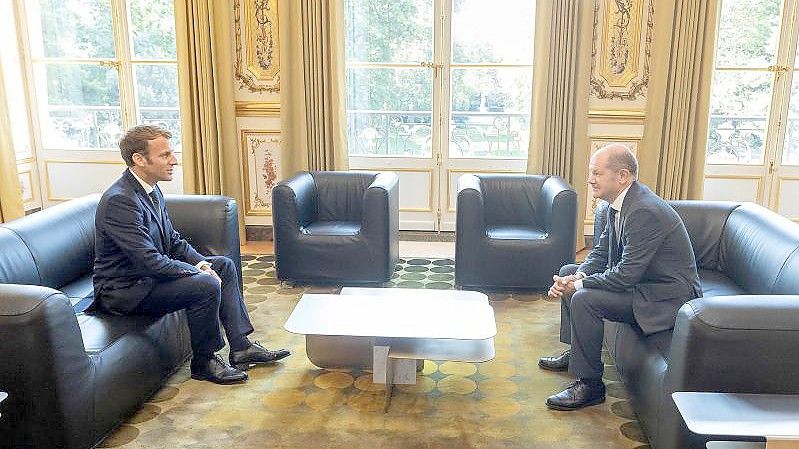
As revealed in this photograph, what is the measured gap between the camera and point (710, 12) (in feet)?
15.1

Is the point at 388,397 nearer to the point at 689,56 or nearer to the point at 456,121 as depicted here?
the point at 456,121

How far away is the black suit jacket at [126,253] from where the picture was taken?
105 inches

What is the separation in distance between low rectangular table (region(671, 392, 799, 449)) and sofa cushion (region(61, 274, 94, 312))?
2.41 meters

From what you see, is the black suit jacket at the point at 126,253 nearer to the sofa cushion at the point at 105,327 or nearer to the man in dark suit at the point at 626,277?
the sofa cushion at the point at 105,327

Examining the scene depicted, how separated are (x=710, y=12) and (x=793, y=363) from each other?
134 inches

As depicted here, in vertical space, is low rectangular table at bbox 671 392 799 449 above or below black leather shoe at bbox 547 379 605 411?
above

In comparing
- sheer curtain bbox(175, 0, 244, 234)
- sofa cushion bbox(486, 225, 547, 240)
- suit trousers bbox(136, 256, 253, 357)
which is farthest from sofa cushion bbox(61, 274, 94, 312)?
sofa cushion bbox(486, 225, 547, 240)

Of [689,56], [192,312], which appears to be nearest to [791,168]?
[689,56]

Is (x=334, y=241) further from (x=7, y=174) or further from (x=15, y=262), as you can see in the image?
(x=7, y=174)

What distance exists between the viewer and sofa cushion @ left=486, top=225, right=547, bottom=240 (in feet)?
13.1

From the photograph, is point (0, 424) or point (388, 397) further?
point (388, 397)

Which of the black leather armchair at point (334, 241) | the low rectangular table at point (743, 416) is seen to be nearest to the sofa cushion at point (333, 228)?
the black leather armchair at point (334, 241)

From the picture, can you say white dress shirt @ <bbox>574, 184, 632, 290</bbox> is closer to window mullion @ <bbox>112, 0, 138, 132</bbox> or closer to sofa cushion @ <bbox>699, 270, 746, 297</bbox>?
sofa cushion @ <bbox>699, 270, 746, 297</bbox>

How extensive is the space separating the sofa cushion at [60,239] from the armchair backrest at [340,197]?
1.50 m
